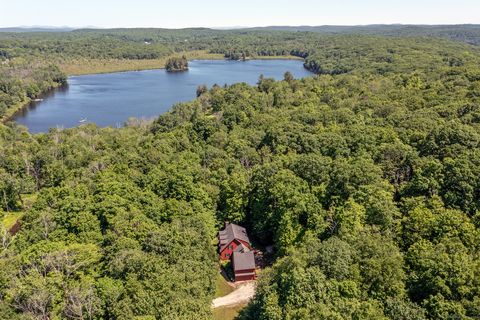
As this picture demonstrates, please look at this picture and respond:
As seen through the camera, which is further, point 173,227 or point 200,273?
point 173,227

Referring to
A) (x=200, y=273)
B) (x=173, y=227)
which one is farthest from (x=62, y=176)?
(x=200, y=273)

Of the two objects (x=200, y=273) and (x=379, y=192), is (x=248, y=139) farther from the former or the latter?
(x=200, y=273)

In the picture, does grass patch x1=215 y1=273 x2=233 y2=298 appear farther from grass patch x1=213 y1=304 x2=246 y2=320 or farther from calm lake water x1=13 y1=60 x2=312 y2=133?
calm lake water x1=13 y1=60 x2=312 y2=133

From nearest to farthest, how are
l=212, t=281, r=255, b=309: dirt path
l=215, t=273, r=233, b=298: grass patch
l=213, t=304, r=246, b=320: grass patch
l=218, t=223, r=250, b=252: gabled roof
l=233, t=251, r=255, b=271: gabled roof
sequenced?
l=213, t=304, r=246, b=320: grass patch < l=212, t=281, r=255, b=309: dirt path < l=215, t=273, r=233, b=298: grass patch < l=233, t=251, r=255, b=271: gabled roof < l=218, t=223, r=250, b=252: gabled roof

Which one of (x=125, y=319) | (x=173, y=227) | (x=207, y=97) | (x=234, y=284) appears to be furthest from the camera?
(x=207, y=97)

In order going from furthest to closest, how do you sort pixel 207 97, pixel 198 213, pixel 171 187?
pixel 207 97, pixel 171 187, pixel 198 213

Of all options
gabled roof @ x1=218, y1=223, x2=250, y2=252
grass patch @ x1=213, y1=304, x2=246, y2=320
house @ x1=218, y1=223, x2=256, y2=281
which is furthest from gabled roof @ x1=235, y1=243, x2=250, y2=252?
grass patch @ x1=213, y1=304, x2=246, y2=320

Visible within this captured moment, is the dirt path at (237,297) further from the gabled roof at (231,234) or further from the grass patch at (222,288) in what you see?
the gabled roof at (231,234)

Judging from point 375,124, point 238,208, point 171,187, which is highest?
point 375,124
